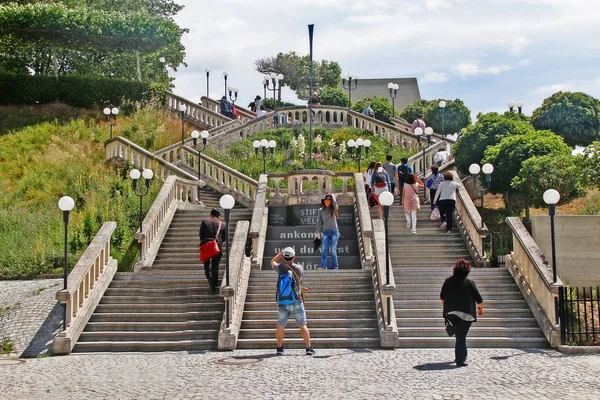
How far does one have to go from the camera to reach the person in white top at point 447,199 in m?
19.8

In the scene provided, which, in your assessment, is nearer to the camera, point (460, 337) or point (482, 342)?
point (460, 337)

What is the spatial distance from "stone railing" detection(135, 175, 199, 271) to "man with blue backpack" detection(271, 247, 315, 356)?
6829 mm

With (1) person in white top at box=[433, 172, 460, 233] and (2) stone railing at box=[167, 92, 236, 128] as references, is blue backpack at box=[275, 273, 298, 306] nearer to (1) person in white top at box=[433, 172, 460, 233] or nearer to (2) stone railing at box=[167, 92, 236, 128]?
(1) person in white top at box=[433, 172, 460, 233]

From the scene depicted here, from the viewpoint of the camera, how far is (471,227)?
63.1 feet

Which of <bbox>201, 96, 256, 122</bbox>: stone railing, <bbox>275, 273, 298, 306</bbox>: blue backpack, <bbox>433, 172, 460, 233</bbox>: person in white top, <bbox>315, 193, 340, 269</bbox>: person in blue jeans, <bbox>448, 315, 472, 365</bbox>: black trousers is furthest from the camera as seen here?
<bbox>201, 96, 256, 122</bbox>: stone railing

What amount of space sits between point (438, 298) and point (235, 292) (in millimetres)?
3988

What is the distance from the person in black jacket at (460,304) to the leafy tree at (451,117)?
35012 mm

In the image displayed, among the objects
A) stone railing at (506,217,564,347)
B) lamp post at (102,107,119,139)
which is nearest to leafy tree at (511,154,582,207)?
stone railing at (506,217,564,347)

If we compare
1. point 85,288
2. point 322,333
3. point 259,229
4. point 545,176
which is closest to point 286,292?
point 322,333

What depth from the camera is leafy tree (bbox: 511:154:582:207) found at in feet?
71.4

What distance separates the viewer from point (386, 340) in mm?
13656

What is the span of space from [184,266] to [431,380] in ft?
31.6

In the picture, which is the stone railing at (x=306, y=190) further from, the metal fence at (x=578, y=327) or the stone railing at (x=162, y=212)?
the metal fence at (x=578, y=327)

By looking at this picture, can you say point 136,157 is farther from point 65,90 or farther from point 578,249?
point 578,249
